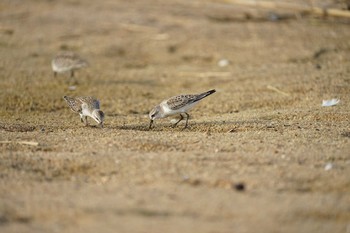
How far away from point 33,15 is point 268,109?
10041mm

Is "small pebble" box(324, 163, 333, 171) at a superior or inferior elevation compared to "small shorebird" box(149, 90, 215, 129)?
superior

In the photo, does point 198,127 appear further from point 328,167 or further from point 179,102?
point 328,167

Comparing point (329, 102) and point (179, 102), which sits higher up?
point (179, 102)

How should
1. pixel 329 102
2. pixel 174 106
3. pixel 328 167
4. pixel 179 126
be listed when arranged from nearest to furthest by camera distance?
pixel 328 167, pixel 174 106, pixel 179 126, pixel 329 102

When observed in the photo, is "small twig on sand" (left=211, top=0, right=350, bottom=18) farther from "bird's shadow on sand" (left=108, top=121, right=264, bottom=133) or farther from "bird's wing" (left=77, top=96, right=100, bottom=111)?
"bird's wing" (left=77, top=96, right=100, bottom=111)

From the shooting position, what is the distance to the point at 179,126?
10.1 meters

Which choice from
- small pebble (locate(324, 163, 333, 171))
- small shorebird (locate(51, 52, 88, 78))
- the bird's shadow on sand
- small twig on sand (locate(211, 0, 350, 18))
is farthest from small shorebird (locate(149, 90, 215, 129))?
small twig on sand (locate(211, 0, 350, 18))

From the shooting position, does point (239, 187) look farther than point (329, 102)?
No

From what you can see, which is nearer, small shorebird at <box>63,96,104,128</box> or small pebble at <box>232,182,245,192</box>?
small pebble at <box>232,182,245,192</box>

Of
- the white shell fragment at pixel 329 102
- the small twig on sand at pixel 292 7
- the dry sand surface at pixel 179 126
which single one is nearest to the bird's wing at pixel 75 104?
the dry sand surface at pixel 179 126

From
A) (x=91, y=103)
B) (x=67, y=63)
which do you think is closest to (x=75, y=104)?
(x=91, y=103)

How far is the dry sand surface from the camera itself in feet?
19.7

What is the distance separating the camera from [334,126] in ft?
31.0

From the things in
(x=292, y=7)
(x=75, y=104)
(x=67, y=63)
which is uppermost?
(x=75, y=104)
